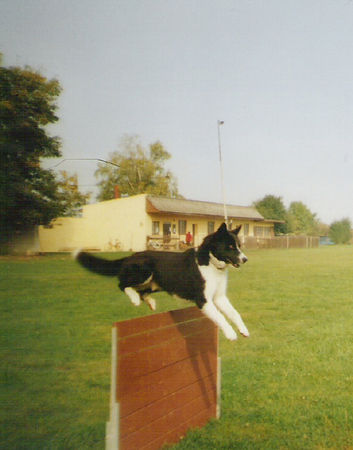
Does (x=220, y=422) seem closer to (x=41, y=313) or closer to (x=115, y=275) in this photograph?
(x=115, y=275)

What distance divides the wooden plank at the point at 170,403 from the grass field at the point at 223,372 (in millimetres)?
285

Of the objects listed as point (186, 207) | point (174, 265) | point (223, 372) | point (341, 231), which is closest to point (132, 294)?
point (174, 265)

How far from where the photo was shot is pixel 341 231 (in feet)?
122

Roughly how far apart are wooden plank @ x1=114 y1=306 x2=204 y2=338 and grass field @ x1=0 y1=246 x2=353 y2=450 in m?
0.19

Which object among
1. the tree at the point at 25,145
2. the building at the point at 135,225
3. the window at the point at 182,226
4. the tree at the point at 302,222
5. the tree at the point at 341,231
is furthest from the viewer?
the tree at the point at 341,231

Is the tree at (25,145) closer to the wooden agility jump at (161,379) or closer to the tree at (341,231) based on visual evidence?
the wooden agility jump at (161,379)

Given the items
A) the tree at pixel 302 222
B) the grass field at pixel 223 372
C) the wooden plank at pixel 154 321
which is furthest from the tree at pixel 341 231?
the wooden plank at pixel 154 321

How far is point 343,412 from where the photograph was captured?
11.8 ft

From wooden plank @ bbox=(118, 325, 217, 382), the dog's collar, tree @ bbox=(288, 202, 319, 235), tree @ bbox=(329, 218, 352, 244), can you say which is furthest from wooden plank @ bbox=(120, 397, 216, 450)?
tree @ bbox=(329, 218, 352, 244)

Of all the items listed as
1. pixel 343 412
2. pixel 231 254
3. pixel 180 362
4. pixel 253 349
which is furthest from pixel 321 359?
pixel 231 254

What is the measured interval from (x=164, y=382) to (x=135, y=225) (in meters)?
1.23

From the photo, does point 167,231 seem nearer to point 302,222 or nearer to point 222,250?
point 222,250

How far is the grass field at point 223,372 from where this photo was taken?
312 cm

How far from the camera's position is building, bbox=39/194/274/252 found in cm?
230
